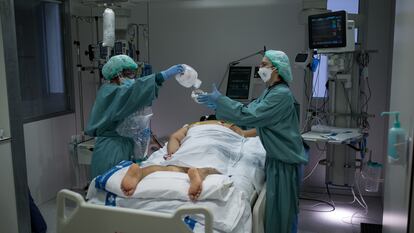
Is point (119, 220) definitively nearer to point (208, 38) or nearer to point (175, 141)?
point (175, 141)

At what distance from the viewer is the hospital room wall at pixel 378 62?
149 inches

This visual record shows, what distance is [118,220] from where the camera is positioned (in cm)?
174

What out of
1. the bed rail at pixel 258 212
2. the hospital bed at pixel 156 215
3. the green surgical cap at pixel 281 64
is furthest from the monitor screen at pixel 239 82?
the hospital bed at pixel 156 215

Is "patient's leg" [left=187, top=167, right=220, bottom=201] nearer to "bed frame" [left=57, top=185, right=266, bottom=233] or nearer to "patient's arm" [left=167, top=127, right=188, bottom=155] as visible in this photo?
"bed frame" [left=57, top=185, right=266, bottom=233]

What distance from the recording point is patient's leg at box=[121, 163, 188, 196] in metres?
1.90

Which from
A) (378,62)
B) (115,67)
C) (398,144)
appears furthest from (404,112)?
(378,62)

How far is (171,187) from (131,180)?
0.21 m

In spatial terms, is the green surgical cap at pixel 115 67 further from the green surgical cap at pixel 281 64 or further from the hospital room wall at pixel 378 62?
the hospital room wall at pixel 378 62

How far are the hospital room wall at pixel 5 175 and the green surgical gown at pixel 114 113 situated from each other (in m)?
0.54

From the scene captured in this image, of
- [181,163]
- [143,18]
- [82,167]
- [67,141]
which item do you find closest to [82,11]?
[143,18]

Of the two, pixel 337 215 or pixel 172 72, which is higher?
pixel 172 72

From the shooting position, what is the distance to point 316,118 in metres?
3.74

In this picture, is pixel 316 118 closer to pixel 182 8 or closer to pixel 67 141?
pixel 182 8

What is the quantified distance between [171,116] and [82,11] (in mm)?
1576
